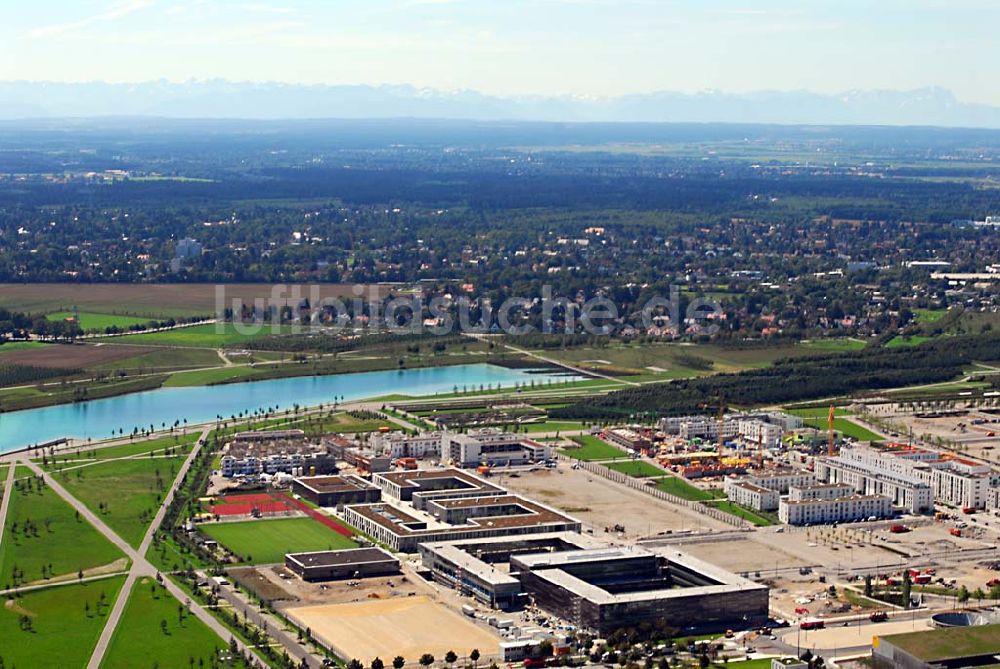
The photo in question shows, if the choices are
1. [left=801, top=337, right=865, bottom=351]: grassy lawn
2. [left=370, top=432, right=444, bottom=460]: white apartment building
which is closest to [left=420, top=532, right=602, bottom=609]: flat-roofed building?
[left=370, top=432, right=444, bottom=460]: white apartment building

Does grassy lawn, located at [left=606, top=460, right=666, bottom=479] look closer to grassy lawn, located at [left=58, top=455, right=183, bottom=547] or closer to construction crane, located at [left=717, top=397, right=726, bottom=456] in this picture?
construction crane, located at [left=717, top=397, right=726, bottom=456]

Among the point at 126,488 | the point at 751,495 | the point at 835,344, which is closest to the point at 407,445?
the point at 126,488

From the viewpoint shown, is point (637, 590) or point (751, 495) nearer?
point (637, 590)

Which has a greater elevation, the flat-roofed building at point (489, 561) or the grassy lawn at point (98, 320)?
the flat-roofed building at point (489, 561)

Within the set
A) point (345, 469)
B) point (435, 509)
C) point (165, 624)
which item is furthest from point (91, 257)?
point (165, 624)

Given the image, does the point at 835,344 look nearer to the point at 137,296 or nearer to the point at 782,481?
the point at 782,481

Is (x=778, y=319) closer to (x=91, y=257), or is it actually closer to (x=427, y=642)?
(x=91, y=257)

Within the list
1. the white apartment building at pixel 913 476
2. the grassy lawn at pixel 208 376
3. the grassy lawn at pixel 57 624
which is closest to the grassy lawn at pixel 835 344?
the grassy lawn at pixel 208 376

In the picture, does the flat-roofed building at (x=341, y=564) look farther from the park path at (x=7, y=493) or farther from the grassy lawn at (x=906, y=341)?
the grassy lawn at (x=906, y=341)
